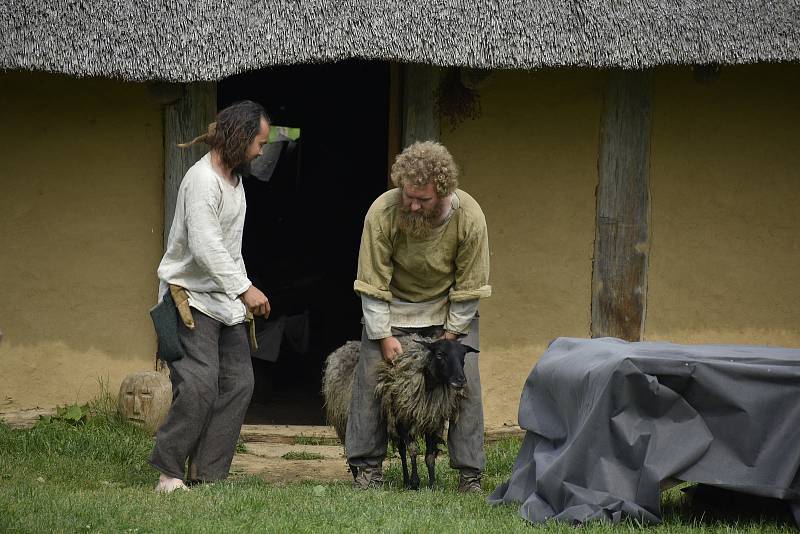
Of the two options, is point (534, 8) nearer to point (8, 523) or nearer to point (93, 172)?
point (93, 172)

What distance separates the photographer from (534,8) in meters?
8.03

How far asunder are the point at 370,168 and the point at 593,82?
166 inches

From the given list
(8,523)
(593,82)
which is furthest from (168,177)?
(8,523)

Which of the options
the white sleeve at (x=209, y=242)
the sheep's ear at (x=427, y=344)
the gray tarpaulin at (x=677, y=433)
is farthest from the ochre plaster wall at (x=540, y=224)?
the gray tarpaulin at (x=677, y=433)

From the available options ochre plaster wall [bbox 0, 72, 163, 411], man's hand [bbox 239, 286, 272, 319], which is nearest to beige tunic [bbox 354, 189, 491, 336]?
man's hand [bbox 239, 286, 272, 319]

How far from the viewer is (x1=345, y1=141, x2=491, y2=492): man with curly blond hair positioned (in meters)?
6.21

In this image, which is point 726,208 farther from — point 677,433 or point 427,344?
point 677,433

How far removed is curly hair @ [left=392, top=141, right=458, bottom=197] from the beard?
5.3 inches

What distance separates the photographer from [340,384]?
695cm

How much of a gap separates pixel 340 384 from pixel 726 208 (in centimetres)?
371

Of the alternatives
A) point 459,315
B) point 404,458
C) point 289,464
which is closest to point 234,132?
point 459,315

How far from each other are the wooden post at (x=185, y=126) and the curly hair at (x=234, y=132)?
7.49 ft

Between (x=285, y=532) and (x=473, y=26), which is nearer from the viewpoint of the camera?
(x=285, y=532)

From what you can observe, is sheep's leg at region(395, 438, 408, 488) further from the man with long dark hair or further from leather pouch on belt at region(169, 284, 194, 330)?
leather pouch on belt at region(169, 284, 194, 330)
